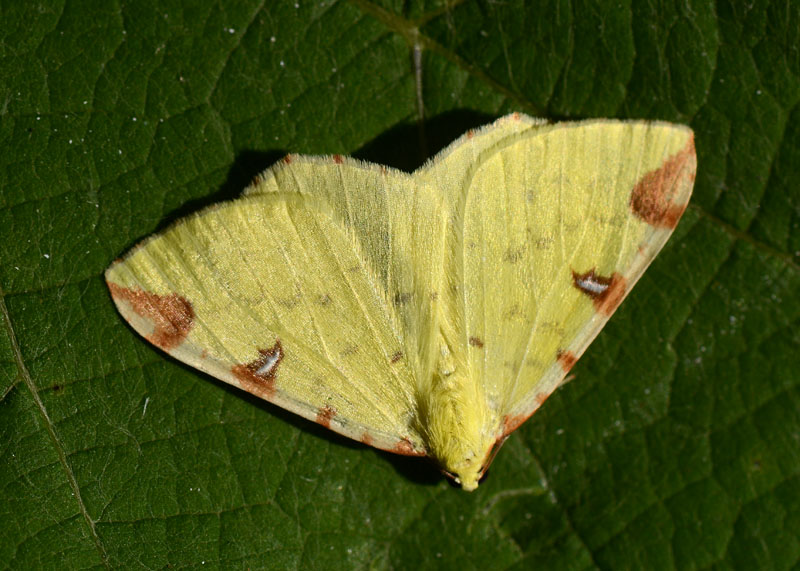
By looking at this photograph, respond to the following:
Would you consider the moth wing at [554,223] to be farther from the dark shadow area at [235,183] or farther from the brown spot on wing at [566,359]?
the dark shadow area at [235,183]

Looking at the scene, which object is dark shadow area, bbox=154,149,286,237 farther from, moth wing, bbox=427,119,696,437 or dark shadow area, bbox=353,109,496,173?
moth wing, bbox=427,119,696,437

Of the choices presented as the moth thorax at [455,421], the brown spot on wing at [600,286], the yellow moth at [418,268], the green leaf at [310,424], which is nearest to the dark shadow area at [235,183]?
the green leaf at [310,424]

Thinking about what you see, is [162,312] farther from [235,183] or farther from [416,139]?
[416,139]

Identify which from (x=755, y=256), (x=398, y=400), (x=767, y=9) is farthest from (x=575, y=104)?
(x=398, y=400)

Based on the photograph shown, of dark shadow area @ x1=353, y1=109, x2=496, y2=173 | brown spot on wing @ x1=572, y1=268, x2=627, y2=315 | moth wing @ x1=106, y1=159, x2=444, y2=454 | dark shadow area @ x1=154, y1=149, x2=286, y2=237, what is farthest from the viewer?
dark shadow area @ x1=353, y1=109, x2=496, y2=173

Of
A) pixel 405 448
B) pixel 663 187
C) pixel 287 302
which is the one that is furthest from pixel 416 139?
pixel 405 448

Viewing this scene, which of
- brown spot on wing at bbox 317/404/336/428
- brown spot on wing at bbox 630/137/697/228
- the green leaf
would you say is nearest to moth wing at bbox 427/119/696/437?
brown spot on wing at bbox 630/137/697/228

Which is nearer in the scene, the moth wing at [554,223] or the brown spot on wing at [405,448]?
the moth wing at [554,223]
